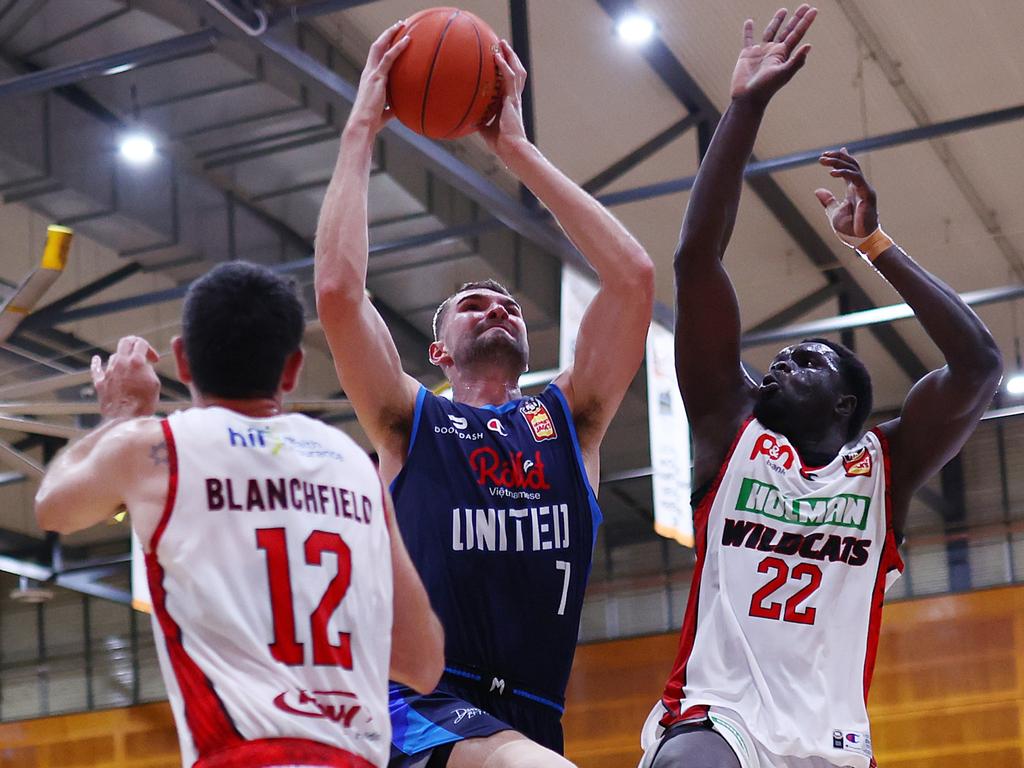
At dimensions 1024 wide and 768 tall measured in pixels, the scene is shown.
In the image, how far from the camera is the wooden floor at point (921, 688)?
49.9ft

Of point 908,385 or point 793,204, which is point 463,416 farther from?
point 908,385

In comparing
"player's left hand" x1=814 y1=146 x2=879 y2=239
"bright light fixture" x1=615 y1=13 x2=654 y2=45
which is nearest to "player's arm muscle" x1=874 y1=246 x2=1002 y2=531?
"player's left hand" x1=814 y1=146 x2=879 y2=239

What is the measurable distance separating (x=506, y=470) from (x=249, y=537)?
1.60m

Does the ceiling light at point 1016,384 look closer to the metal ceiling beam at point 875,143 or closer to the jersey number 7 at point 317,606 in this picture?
the metal ceiling beam at point 875,143

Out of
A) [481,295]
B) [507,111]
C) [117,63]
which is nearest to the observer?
[507,111]

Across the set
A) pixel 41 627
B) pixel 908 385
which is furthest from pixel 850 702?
pixel 41 627

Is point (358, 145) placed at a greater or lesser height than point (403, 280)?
lesser

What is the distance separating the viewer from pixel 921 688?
15641mm

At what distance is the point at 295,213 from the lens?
46.5 ft

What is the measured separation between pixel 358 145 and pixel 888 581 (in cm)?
199

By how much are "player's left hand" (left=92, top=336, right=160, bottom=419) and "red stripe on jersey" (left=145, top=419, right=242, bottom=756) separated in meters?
0.17

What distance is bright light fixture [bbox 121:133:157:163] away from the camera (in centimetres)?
1229

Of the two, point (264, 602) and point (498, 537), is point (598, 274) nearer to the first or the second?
point (498, 537)

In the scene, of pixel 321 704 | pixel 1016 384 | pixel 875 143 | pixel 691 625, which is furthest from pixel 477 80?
pixel 1016 384
